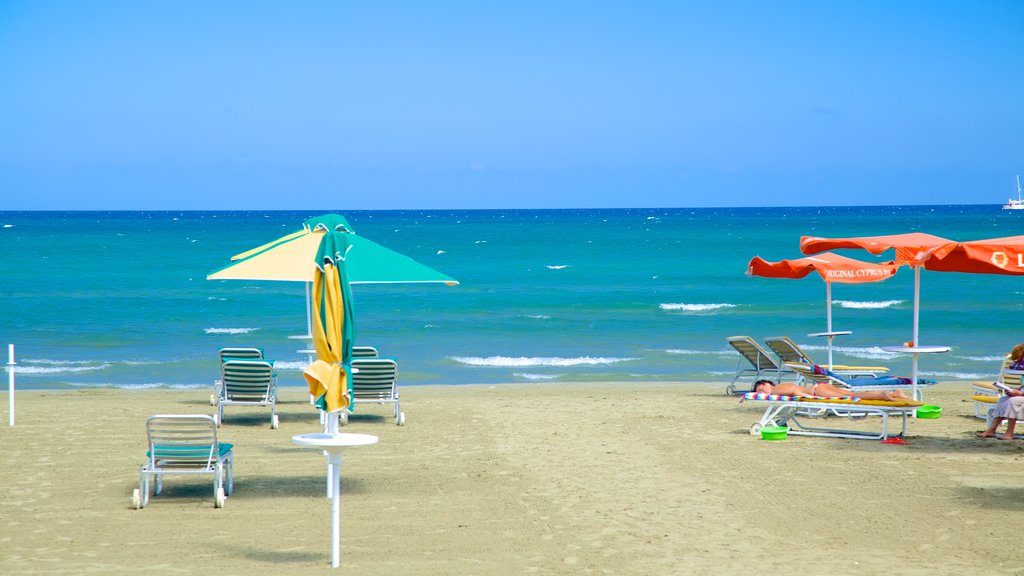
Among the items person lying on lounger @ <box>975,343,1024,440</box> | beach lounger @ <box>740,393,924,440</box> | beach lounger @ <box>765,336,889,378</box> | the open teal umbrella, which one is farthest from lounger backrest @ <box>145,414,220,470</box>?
beach lounger @ <box>765,336,889,378</box>

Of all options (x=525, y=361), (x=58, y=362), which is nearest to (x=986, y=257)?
(x=525, y=361)

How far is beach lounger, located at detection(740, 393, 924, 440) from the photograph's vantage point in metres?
10.1

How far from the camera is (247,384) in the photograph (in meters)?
11.4

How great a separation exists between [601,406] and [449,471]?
14.4 ft

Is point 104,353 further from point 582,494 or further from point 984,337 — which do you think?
point 984,337

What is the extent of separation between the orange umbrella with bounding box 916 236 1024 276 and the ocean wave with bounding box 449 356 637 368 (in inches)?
434

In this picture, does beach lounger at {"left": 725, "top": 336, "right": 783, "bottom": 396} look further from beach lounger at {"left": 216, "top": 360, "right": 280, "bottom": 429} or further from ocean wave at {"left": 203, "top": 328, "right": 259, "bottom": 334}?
ocean wave at {"left": 203, "top": 328, "right": 259, "bottom": 334}

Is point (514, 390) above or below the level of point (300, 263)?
below

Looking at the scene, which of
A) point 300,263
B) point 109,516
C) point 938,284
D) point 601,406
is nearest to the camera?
point 109,516

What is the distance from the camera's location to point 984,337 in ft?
79.7

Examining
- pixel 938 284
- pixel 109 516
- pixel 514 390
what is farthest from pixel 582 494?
pixel 938 284

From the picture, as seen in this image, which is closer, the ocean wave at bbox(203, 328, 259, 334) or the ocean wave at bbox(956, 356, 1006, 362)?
the ocean wave at bbox(956, 356, 1006, 362)

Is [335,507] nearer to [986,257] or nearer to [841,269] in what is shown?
[986,257]

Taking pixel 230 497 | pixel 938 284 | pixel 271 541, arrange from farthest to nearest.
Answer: pixel 938 284
pixel 230 497
pixel 271 541
